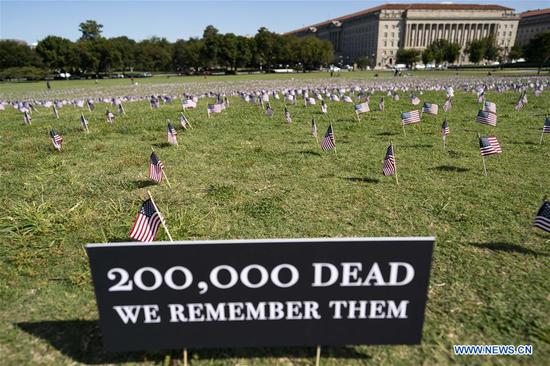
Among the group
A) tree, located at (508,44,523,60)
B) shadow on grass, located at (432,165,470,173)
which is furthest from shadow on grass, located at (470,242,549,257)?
tree, located at (508,44,523,60)

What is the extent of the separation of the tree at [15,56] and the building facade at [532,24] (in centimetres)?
15210

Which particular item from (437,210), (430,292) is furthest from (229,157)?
(430,292)

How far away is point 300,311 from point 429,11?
503 ft

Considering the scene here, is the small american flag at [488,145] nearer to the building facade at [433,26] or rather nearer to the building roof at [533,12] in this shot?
the building facade at [433,26]

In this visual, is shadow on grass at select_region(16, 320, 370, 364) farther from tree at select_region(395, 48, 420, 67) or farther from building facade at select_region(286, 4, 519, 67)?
building facade at select_region(286, 4, 519, 67)

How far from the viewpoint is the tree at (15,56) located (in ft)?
277

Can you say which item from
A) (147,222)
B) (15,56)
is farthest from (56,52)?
(147,222)

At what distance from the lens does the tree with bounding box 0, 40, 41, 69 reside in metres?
84.4

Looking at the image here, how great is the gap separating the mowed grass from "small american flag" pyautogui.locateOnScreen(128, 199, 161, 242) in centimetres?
88

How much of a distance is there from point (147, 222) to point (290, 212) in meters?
2.63

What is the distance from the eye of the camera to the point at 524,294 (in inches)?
165

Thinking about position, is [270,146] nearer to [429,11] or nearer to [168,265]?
[168,265]

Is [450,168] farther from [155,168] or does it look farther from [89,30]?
[89,30]

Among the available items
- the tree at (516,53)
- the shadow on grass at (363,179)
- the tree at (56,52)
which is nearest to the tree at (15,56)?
the tree at (56,52)
